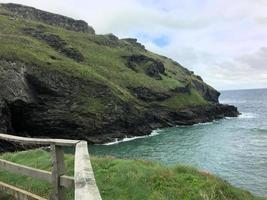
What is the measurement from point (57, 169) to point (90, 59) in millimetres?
122790

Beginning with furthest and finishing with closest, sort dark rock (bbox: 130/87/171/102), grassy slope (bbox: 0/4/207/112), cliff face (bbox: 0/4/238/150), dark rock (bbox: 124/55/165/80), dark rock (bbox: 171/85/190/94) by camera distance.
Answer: dark rock (bbox: 124/55/165/80)
dark rock (bbox: 171/85/190/94)
dark rock (bbox: 130/87/171/102)
grassy slope (bbox: 0/4/207/112)
cliff face (bbox: 0/4/238/150)

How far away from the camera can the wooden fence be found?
4.09 metres

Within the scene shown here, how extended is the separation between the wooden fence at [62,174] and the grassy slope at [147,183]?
3029 mm

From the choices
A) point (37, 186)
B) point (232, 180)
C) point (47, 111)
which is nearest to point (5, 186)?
point (37, 186)

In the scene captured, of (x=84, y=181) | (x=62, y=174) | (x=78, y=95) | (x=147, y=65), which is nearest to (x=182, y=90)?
(x=147, y=65)

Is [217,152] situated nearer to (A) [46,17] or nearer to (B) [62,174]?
(B) [62,174]

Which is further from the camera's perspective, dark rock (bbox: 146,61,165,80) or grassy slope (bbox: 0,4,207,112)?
dark rock (bbox: 146,61,165,80)

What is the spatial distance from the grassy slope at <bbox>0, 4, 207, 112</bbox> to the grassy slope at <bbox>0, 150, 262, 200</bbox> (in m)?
70.3

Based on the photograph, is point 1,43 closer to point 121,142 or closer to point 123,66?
point 121,142

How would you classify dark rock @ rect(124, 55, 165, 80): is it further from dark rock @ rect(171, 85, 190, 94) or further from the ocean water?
the ocean water

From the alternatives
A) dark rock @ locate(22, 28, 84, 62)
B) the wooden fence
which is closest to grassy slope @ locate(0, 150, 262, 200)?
the wooden fence

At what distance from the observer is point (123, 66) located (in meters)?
140

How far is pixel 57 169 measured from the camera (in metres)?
A: 8.36

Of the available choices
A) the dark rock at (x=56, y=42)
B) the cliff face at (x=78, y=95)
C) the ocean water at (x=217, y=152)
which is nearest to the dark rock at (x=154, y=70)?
the cliff face at (x=78, y=95)
